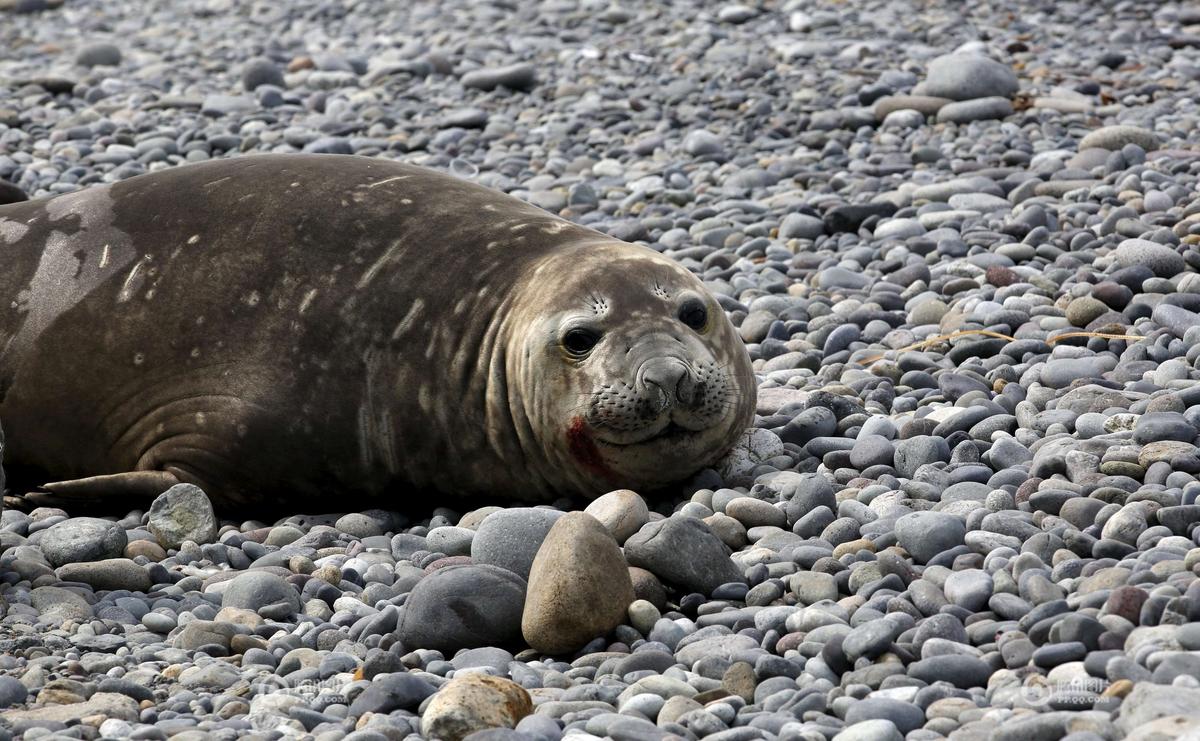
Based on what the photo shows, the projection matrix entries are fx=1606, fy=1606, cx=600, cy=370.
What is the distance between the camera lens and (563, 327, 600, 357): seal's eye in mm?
5039

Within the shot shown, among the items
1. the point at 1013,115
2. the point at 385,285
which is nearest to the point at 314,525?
the point at 385,285

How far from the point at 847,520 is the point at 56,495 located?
2729mm

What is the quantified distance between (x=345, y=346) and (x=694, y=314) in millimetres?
1208

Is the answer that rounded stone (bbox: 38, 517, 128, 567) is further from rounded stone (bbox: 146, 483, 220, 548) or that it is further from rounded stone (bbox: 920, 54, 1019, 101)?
rounded stone (bbox: 920, 54, 1019, 101)

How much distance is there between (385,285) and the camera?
217 inches

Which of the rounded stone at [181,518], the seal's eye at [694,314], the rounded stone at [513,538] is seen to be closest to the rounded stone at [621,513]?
the rounded stone at [513,538]

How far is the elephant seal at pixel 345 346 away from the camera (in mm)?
5055

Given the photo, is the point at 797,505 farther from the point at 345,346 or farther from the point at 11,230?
the point at 11,230

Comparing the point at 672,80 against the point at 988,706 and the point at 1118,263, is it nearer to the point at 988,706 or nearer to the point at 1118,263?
the point at 1118,263

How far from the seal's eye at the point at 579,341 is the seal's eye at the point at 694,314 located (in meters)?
0.30

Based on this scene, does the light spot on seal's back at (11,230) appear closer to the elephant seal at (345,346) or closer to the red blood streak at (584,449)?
the elephant seal at (345,346)

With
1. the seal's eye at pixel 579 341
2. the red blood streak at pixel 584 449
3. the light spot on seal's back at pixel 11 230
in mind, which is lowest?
the red blood streak at pixel 584 449

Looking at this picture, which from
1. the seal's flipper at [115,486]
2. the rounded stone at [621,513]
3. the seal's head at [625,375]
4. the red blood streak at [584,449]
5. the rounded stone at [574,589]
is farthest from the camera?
Result: the seal's flipper at [115,486]

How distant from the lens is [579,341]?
506 cm
